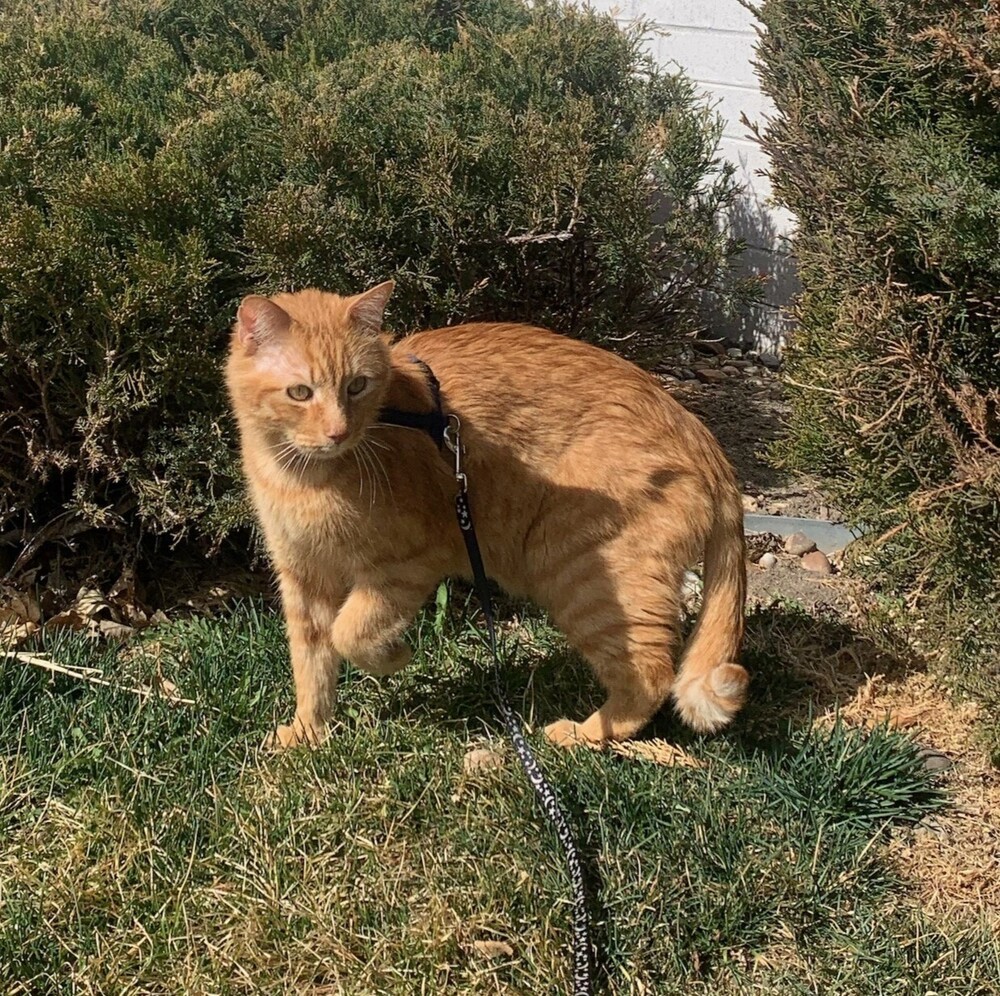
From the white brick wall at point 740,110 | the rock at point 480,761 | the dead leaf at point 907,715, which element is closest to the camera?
the rock at point 480,761

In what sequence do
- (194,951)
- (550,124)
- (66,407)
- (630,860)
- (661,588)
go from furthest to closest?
(550,124), (66,407), (661,588), (630,860), (194,951)

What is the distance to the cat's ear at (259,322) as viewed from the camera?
2.61 metres

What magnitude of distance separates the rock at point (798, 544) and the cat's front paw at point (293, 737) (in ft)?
7.92

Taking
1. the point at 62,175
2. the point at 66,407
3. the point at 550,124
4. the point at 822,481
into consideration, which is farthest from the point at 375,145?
the point at 822,481

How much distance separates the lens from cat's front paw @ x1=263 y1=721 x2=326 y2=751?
3031 mm

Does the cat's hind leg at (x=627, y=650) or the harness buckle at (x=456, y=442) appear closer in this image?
the harness buckle at (x=456, y=442)

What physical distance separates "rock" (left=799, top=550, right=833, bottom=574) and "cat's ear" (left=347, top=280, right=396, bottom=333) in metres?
2.49

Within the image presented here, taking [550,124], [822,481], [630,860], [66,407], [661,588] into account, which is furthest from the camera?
[550,124]

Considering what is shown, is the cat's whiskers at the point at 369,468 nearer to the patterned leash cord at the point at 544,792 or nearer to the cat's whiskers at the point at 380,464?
the cat's whiskers at the point at 380,464

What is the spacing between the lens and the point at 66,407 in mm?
3582

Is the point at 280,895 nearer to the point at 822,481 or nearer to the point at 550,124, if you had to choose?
the point at 822,481

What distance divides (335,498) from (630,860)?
1.25 meters

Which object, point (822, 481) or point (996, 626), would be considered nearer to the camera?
point (996, 626)

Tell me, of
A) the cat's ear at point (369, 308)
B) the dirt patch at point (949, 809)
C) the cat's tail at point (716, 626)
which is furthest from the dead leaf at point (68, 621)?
the dirt patch at point (949, 809)
